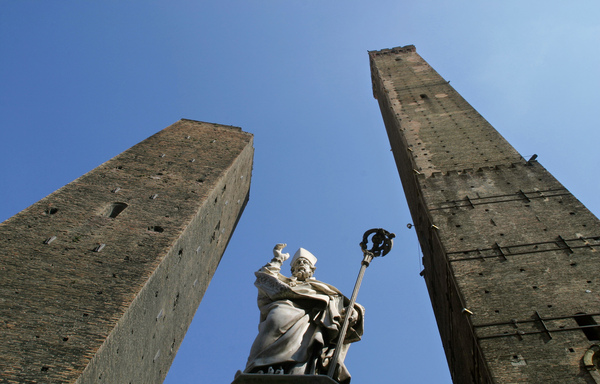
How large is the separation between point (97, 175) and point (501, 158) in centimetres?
983

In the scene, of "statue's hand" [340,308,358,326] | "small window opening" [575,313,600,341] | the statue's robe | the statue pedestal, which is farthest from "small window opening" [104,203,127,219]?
"small window opening" [575,313,600,341]

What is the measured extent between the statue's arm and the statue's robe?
0.07ft

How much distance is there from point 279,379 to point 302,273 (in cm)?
169

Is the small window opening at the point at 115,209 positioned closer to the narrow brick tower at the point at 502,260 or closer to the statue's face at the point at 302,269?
the narrow brick tower at the point at 502,260

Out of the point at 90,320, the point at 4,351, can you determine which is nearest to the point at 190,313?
the point at 90,320

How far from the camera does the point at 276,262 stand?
5777mm

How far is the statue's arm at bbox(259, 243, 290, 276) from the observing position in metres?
5.52

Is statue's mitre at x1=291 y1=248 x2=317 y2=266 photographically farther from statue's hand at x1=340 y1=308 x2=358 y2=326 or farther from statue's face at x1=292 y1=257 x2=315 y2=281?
statue's hand at x1=340 y1=308 x2=358 y2=326

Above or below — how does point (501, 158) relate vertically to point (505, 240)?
above

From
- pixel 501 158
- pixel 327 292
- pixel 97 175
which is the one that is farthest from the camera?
pixel 97 175

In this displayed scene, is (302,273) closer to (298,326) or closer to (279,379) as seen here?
(298,326)

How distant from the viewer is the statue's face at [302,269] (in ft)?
18.4

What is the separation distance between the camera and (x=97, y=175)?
1310 centimetres

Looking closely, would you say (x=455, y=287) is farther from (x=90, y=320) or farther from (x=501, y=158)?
(x=90, y=320)
